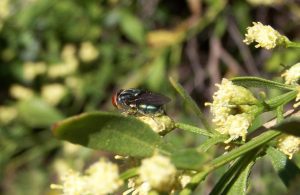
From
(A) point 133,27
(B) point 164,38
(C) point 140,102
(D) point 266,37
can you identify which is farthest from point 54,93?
(D) point 266,37

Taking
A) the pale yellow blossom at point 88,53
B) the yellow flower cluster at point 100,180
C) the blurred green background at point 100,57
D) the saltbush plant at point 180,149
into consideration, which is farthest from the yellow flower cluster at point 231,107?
the pale yellow blossom at point 88,53

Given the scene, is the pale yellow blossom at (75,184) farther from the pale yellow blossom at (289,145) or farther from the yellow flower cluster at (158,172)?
the pale yellow blossom at (289,145)

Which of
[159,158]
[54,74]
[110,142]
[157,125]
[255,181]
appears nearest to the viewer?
[159,158]

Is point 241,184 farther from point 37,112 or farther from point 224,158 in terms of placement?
point 37,112

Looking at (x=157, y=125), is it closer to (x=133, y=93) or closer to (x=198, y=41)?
(x=133, y=93)

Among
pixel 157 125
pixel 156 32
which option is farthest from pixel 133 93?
pixel 156 32
